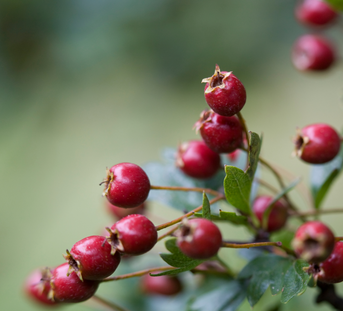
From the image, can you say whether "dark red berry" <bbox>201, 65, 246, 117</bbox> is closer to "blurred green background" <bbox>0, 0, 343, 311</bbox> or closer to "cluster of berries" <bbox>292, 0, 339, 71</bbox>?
"cluster of berries" <bbox>292, 0, 339, 71</bbox>

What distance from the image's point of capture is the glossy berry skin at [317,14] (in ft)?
2.71

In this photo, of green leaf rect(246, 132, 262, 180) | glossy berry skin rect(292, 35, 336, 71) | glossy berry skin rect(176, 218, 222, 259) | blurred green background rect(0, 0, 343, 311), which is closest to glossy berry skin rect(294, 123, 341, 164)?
green leaf rect(246, 132, 262, 180)

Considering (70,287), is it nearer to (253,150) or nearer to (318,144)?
(253,150)

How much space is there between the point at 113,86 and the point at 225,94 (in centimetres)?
237

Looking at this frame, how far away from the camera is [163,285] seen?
82cm

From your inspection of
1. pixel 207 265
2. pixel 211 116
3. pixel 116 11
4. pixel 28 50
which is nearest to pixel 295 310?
pixel 207 265

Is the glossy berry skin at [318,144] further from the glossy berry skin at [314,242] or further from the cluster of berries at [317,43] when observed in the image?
the cluster of berries at [317,43]

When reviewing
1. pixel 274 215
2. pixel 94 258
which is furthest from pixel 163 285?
pixel 94 258

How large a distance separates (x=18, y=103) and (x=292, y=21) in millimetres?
1863

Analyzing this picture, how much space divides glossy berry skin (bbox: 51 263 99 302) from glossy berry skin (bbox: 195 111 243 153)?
24 centimetres

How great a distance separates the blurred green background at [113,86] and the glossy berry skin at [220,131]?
1.65 metres

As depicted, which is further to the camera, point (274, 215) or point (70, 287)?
point (274, 215)

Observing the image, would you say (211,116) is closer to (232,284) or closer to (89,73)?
(232,284)

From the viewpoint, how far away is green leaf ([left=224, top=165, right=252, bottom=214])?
0.48 metres
